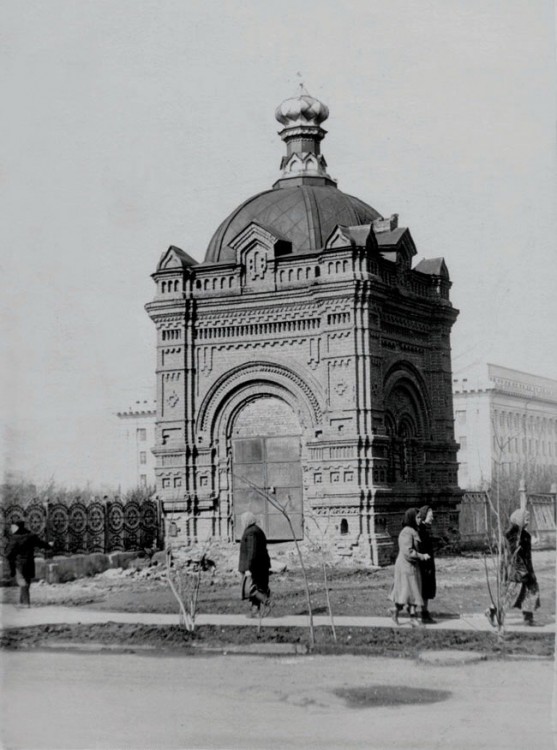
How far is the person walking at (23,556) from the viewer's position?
1527cm

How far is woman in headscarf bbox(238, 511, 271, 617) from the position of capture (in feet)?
44.3

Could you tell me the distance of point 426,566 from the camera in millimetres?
13375

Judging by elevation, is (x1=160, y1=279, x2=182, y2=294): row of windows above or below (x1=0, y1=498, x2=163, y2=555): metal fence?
above

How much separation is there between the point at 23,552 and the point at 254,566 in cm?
396

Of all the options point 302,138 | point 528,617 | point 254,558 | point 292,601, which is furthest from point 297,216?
point 528,617

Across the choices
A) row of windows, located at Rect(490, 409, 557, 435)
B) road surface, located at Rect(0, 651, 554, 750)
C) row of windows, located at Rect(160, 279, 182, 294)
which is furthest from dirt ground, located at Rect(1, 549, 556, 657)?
row of windows, located at Rect(160, 279, 182, 294)

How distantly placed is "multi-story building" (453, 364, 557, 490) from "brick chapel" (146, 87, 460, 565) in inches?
68.2

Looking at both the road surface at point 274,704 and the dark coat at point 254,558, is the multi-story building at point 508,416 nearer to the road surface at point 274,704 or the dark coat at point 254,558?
the dark coat at point 254,558

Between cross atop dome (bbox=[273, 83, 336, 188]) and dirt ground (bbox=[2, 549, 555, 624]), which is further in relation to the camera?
cross atop dome (bbox=[273, 83, 336, 188])

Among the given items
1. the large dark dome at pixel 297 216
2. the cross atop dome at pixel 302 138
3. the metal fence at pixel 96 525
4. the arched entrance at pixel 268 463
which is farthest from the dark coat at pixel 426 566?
the cross atop dome at pixel 302 138

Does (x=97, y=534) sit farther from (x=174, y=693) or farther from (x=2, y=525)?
(x=174, y=693)

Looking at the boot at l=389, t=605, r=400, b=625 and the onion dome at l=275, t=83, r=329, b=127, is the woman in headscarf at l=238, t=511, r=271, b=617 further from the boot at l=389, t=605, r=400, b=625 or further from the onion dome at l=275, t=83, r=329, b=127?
the onion dome at l=275, t=83, r=329, b=127

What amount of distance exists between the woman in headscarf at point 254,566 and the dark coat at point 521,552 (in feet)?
10.5

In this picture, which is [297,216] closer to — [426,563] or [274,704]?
[426,563]
